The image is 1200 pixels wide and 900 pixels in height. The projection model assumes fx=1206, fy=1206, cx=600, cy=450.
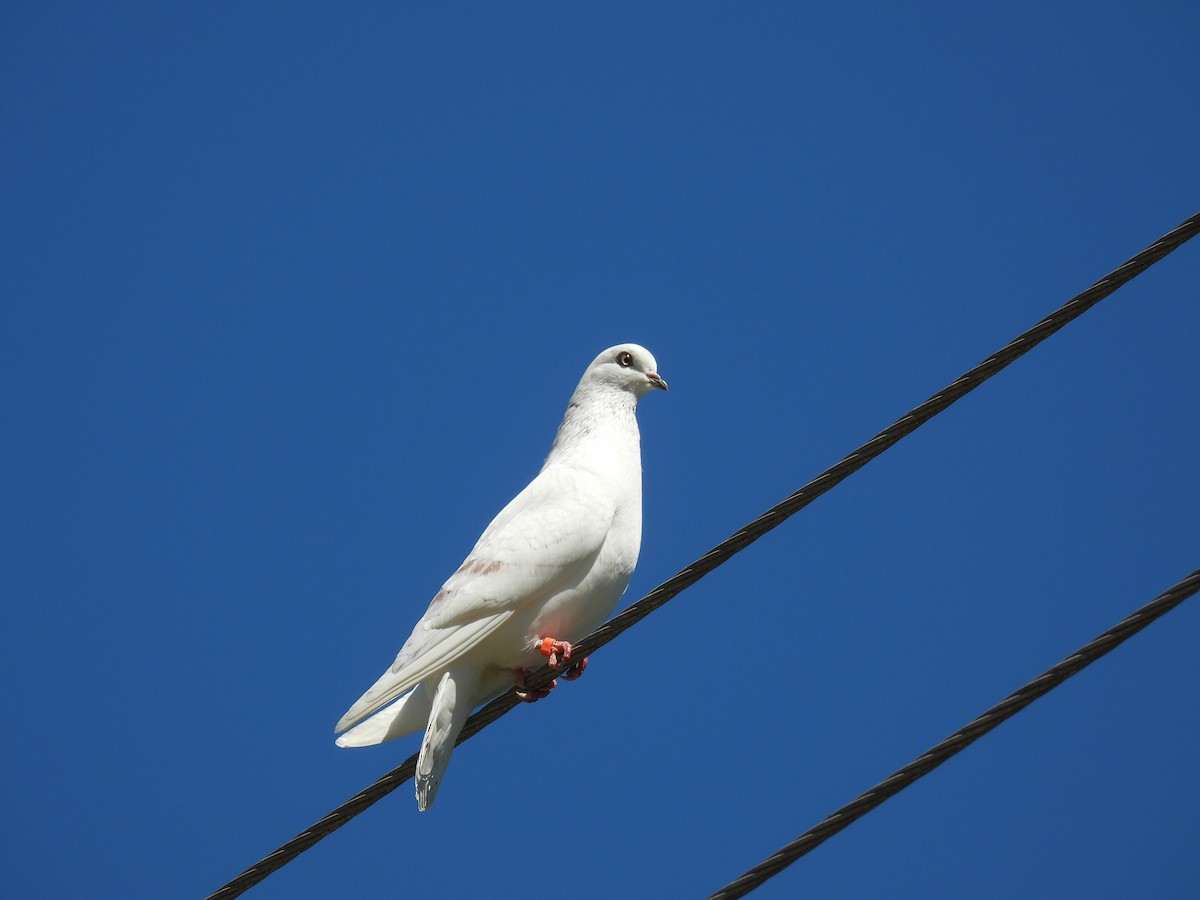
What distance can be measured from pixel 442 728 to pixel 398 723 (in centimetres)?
53

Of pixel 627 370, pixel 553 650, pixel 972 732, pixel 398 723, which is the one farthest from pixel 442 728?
pixel 627 370

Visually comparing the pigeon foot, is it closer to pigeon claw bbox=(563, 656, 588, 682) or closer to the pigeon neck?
pigeon claw bbox=(563, 656, 588, 682)

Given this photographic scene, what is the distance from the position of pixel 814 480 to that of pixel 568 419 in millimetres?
3353

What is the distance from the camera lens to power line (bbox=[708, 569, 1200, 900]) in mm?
3355

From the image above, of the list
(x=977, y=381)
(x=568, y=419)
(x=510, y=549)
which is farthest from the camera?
(x=568, y=419)

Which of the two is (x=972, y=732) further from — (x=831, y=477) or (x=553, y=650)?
(x=553, y=650)

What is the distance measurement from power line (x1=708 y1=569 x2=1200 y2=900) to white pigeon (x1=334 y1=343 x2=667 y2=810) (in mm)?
1962

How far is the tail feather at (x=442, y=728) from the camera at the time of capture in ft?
16.6

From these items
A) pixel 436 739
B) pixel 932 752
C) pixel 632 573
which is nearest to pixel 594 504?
pixel 632 573

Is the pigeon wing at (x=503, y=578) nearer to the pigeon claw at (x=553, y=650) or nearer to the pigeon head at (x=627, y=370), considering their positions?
the pigeon claw at (x=553, y=650)

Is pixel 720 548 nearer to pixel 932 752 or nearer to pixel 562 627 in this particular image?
pixel 932 752

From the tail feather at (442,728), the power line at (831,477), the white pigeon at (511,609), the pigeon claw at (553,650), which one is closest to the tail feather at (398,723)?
the white pigeon at (511,609)

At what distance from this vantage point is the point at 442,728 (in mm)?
5262

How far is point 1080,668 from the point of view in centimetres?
340
